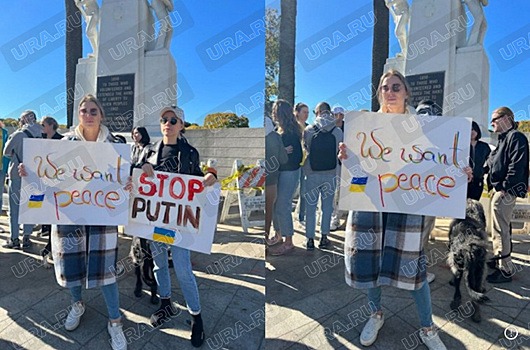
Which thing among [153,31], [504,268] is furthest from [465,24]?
[153,31]

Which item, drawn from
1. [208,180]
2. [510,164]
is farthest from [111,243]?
[510,164]

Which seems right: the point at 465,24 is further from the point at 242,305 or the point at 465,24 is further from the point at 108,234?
the point at 108,234

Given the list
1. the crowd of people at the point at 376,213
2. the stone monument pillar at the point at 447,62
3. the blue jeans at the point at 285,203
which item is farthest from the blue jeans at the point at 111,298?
the stone monument pillar at the point at 447,62

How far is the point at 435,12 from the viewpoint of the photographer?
2.08 metres

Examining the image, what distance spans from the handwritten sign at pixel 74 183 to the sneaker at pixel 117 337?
1.92 ft

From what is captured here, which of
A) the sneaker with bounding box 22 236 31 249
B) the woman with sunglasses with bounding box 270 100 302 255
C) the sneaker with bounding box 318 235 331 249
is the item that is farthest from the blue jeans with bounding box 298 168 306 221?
the sneaker with bounding box 22 236 31 249

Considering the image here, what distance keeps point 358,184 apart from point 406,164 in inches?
9.7

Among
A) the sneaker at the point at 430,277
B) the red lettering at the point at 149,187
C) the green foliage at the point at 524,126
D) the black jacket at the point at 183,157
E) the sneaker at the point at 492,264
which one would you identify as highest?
the green foliage at the point at 524,126

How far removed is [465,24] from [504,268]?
1.57m

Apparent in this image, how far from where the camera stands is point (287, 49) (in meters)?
1.95

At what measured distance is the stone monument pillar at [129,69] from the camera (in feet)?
7.03

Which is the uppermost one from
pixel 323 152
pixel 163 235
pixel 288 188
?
pixel 323 152

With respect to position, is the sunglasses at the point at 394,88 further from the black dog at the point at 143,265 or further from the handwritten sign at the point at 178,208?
the black dog at the point at 143,265

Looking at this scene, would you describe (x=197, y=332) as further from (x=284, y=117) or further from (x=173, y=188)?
(x=284, y=117)
